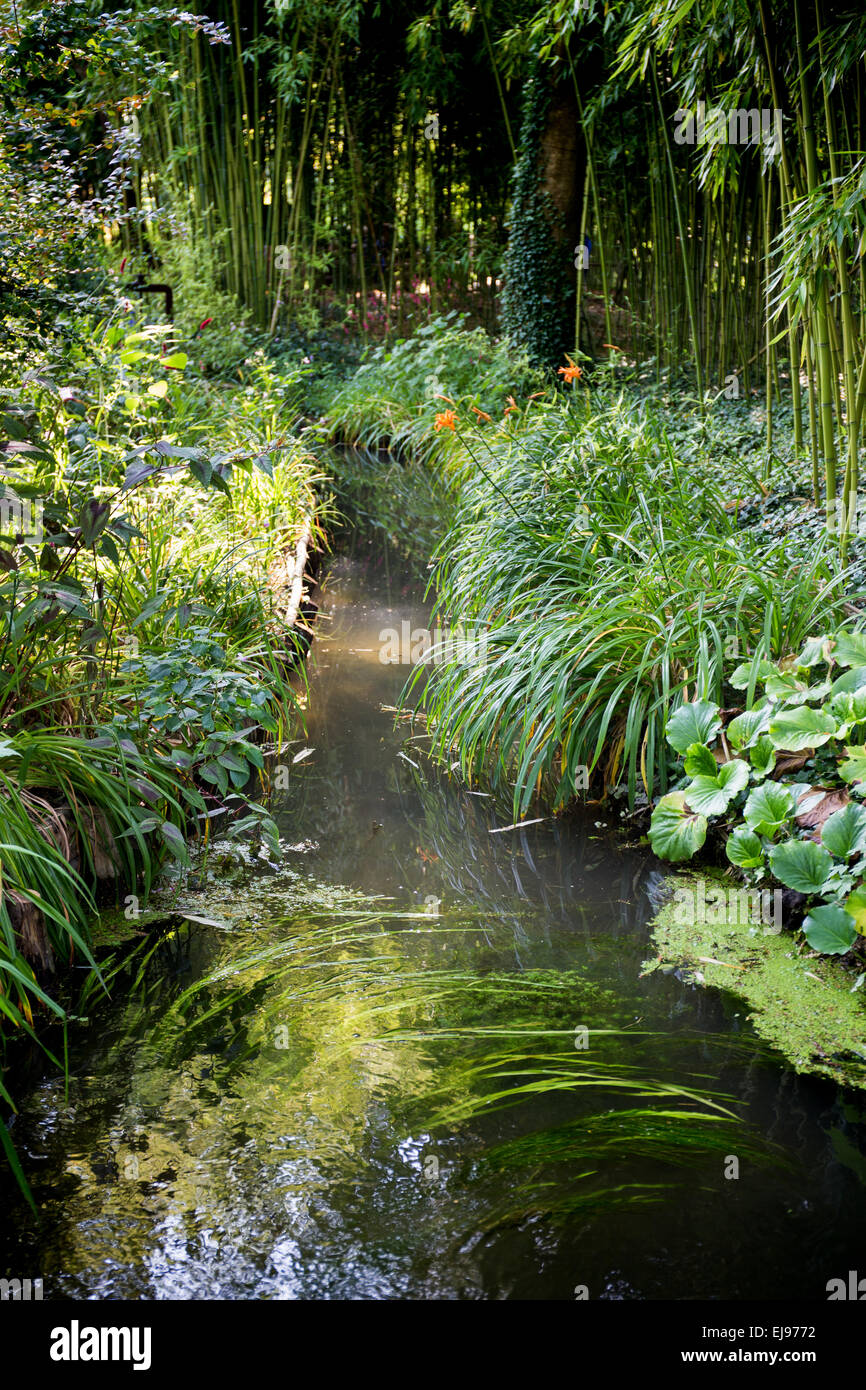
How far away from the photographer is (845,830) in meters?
1.91

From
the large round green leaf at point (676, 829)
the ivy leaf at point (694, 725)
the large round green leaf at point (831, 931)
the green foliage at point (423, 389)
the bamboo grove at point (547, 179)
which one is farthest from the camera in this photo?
the green foliage at point (423, 389)

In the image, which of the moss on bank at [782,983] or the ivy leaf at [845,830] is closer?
the moss on bank at [782,983]

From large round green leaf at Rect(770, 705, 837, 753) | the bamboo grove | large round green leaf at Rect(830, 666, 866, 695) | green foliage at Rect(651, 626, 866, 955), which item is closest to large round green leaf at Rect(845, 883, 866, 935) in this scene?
green foliage at Rect(651, 626, 866, 955)

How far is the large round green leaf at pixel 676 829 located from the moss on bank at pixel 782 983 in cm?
15

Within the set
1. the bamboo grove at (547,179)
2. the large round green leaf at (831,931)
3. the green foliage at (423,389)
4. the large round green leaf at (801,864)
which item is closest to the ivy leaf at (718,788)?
the large round green leaf at (801,864)

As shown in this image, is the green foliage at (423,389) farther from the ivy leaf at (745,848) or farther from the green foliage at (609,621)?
the ivy leaf at (745,848)

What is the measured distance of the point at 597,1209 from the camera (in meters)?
1.42

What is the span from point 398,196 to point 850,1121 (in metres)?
10.7

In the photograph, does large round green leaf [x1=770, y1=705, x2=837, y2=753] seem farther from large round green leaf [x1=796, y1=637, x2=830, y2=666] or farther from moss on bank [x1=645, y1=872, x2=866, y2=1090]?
moss on bank [x1=645, y1=872, x2=866, y2=1090]

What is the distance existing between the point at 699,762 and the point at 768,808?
0.65 feet

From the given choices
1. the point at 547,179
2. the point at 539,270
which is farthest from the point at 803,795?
the point at 547,179

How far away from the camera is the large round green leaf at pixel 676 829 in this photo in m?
2.20

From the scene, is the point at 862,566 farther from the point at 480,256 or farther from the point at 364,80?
the point at 364,80

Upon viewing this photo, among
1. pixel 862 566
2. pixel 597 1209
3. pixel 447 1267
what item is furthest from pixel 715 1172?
pixel 862 566
